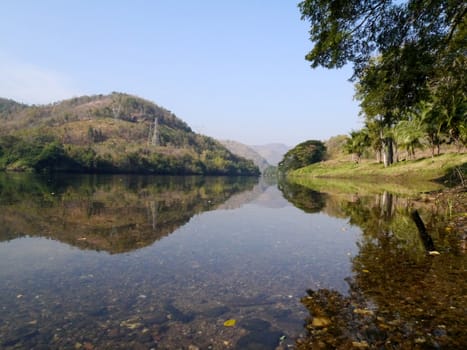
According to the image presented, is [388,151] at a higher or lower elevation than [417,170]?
higher

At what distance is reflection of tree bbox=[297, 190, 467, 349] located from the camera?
4.62 m

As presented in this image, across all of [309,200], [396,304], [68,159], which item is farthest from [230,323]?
[68,159]

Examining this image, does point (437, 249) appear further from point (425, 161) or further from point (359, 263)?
point (425, 161)

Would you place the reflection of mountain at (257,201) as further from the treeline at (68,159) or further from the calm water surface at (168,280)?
the treeline at (68,159)

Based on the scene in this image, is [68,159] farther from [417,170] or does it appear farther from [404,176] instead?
[417,170]

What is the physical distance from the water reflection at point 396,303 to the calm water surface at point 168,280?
13 cm

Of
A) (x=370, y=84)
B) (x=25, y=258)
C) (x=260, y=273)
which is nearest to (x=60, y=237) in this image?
(x=25, y=258)

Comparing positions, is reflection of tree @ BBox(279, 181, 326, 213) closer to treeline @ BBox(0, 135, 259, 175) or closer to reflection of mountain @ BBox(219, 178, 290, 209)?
reflection of mountain @ BBox(219, 178, 290, 209)

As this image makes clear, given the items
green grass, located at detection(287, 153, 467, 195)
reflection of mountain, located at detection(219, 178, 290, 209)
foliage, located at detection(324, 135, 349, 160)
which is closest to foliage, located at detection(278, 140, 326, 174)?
foliage, located at detection(324, 135, 349, 160)

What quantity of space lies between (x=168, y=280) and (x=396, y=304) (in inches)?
212

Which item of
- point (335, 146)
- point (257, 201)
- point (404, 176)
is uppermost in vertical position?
point (335, 146)

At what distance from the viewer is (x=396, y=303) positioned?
229 inches

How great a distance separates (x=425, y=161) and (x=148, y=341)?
60601 millimetres

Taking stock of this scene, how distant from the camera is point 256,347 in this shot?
477 cm
